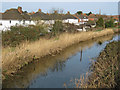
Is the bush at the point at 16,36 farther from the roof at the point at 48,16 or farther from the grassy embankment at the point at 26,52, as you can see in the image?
the roof at the point at 48,16

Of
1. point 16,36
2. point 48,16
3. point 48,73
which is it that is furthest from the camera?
point 48,16

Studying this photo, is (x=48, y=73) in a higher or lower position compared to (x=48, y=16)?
lower

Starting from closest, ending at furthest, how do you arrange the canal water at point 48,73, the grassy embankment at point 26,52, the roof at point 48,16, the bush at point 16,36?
the canal water at point 48,73, the grassy embankment at point 26,52, the bush at point 16,36, the roof at point 48,16

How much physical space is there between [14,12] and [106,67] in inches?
1250

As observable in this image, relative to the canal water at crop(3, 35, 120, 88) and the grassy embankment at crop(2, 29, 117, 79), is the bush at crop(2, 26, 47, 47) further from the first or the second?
the canal water at crop(3, 35, 120, 88)

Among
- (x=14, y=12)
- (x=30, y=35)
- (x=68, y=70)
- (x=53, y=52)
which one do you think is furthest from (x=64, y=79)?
(x=14, y=12)

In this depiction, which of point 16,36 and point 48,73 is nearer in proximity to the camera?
point 48,73

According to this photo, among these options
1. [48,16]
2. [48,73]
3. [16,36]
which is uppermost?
[48,16]

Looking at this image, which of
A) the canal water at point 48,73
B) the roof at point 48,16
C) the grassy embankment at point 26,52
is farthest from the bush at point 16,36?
the roof at point 48,16

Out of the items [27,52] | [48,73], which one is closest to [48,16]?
[27,52]

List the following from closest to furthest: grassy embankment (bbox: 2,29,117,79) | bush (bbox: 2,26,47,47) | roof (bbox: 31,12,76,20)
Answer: grassy embankment (bbox: 2,29,117,79), bush (bbox: 2,26,47,47), roof (bbox: 31,12,76,20)

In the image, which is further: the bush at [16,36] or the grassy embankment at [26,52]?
the bush at [16,36]

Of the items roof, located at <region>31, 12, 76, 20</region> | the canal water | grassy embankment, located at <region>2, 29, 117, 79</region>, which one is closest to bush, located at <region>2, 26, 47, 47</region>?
grassy embankment, located at <region>2, 29, 117, 79</region>

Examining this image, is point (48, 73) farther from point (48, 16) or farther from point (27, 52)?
point (48, 16)
